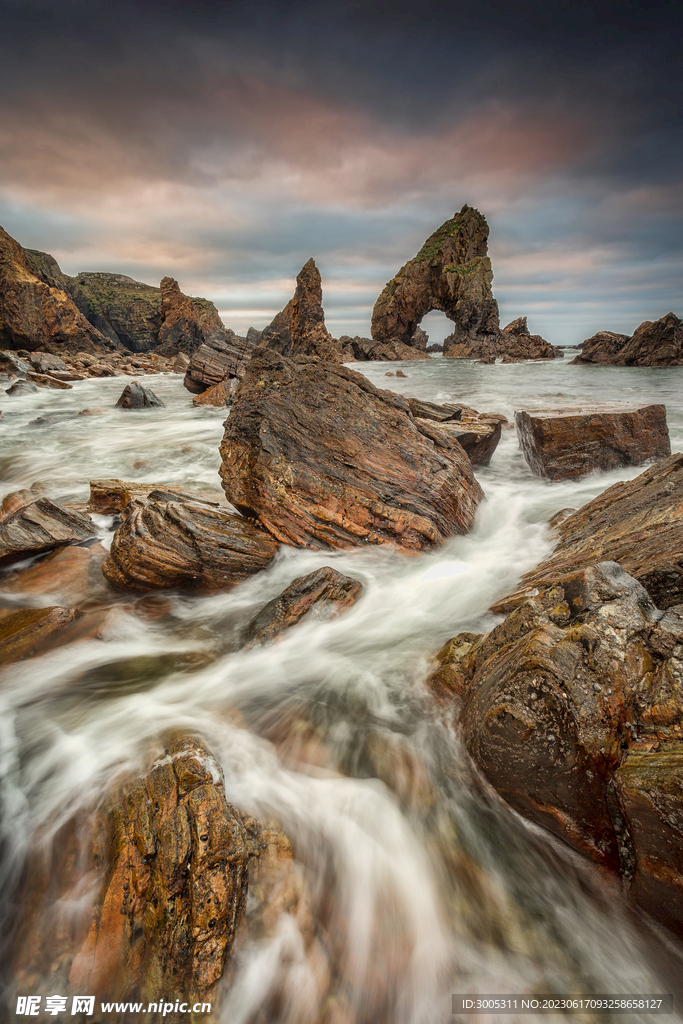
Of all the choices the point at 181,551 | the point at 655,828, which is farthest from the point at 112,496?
the point at 655,828

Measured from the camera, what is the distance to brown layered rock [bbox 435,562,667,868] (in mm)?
2209

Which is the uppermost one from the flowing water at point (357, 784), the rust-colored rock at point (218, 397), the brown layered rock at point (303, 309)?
the brown layered rock at point (303, 309)

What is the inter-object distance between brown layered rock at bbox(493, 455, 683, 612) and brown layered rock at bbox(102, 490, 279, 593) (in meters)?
3.07

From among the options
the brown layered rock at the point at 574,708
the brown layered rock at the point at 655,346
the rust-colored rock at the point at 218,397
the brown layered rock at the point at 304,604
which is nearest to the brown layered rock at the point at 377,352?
the brown layered rock at the point at 655,346

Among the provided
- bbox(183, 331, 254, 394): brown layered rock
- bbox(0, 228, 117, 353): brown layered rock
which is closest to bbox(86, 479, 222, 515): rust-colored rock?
bbox(183, 331, 254, 394): brown layered rock

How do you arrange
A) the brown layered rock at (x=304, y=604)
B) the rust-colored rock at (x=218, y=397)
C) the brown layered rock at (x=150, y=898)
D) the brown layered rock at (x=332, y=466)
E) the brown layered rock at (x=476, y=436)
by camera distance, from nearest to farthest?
1. the brown layered rock at (x=150, y=898)
2. the brown layered rock at (x=304, y=604)
3. the brown layered rock at (x=332, y=466)
4. the brown layered rock at (x=476, y=436)
5. the rust-colored rock at (x=218, y=397)

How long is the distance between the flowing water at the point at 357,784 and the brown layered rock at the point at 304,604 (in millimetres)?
136

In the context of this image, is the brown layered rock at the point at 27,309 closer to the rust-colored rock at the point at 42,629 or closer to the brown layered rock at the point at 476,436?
the brown layered rock at the point at 476,436

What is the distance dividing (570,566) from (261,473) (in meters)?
3.90

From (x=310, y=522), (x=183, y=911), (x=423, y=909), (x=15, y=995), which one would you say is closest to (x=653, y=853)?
(x=423, y=909)

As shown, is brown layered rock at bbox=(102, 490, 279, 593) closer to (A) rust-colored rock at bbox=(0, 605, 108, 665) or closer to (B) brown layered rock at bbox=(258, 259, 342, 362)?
(A) rust-colored rock at bbox=(0, 605, 108, 665)

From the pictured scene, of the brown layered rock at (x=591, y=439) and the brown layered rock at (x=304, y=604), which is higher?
the brown layered rock at (x=591, y=439)

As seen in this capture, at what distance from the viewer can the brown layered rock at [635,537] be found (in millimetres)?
2988

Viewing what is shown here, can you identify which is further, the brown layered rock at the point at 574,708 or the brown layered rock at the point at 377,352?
the brown layered rock at the point at 377,352
